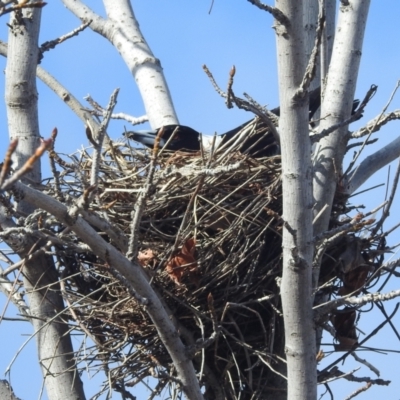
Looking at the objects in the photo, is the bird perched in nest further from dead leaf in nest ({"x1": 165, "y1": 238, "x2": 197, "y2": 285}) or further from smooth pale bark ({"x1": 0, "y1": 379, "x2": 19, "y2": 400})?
smooth pale bark ({"x1": 0, "y1": 379, "x2": 19, "y2": 400})

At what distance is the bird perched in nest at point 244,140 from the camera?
12.4 feet

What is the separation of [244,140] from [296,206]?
43.8 inches

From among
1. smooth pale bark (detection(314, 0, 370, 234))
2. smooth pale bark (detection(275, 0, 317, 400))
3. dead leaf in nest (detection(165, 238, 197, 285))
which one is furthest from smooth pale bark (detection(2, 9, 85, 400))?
smooth pale bark (detection(314, 0, 370, 234))

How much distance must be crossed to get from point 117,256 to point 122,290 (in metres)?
1.04

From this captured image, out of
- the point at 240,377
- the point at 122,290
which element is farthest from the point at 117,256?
the point at 240,377

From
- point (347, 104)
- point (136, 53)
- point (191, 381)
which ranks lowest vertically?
point (191, 381)

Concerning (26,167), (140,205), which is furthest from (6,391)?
(26,167)

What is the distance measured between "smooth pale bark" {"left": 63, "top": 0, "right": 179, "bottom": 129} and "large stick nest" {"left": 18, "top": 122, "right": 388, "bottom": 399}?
1247 mm

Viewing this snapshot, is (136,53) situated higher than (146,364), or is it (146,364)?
(136,53)

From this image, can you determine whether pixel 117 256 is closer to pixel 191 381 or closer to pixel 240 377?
pixel 191 381

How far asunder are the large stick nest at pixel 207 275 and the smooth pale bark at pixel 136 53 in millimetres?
1247

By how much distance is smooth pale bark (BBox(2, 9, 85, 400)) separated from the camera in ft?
10.9

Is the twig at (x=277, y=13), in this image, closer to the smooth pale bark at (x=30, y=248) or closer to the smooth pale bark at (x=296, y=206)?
the smooth pale bark at (x=296, y=206)

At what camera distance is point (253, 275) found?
3430mm
